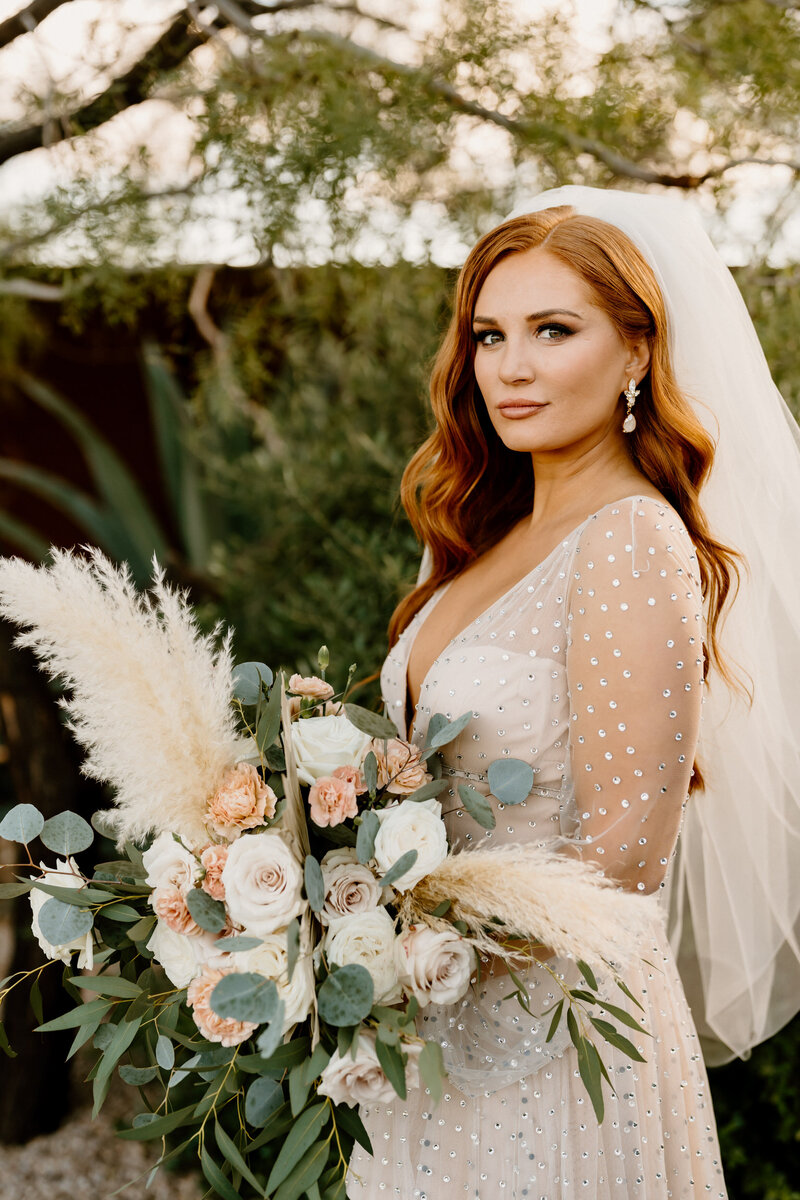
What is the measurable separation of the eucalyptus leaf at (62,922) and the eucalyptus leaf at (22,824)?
0.11 metres

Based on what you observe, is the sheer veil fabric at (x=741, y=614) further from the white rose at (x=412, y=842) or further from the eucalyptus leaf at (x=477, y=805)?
the white rose at (x=412, y=842)

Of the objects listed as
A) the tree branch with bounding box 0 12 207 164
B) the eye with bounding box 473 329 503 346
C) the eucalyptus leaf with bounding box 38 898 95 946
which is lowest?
the eucalyptus leaf with bounding box 38 898 95 946

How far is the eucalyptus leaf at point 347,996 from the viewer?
45.4 inches

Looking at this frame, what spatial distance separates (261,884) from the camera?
1.18m

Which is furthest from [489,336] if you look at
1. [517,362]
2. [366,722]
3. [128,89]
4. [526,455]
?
[128,89]

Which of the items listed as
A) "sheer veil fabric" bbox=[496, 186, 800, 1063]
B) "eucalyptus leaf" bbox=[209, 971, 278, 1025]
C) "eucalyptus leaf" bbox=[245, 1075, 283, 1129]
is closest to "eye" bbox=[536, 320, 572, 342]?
"sheer veil fabric" bbox=[496, 186, 800, 1063]

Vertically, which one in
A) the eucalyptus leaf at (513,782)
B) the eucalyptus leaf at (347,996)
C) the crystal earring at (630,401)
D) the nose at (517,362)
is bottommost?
the eucalyptus leaf at (347,996)

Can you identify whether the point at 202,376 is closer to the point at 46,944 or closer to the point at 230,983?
the point at 46,944

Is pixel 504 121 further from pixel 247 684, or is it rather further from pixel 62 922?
pixel 62 922

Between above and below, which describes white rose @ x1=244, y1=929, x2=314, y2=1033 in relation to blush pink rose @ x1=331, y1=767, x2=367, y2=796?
below

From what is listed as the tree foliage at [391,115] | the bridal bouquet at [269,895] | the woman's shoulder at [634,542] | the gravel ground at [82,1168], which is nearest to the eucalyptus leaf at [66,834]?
the bridal bouquet at [269,895]

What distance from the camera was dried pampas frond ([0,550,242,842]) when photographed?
3.90 feet

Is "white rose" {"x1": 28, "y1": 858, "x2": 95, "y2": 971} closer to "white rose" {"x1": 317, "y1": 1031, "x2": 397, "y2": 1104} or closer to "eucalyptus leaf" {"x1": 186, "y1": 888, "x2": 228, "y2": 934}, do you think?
"eucalyptus leaf" {"x1": 186, "y1": 888, "x2": 228, "y2": 934}

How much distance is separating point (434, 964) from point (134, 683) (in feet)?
1.74
